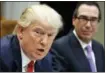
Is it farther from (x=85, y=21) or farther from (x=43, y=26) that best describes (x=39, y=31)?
(x=85, y=21)

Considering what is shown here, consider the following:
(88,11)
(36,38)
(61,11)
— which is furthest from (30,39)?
(88,11)

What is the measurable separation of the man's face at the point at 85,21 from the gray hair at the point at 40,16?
10 centimetres

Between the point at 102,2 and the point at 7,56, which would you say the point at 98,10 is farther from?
the point at 7,56

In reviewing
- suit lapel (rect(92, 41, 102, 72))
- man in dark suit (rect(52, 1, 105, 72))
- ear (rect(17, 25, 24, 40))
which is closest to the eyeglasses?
man in dark suit (rect(52, 1, 105, 72))

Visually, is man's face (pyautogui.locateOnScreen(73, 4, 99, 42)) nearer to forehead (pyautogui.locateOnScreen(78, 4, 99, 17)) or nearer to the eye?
forehead (pyautogui.locateOnScreen(78, 4, 99, 17))

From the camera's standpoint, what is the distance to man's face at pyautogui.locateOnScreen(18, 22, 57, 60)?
107 cm

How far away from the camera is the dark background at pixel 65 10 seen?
1147mm

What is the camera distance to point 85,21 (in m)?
1.18

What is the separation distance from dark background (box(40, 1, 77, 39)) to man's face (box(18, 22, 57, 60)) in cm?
7

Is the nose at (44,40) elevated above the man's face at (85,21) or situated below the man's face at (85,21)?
below

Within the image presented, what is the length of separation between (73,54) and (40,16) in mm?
252

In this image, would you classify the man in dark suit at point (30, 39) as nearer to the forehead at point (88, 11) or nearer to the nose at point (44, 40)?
→ the nose at point (44, 40)

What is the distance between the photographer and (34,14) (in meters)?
1.06

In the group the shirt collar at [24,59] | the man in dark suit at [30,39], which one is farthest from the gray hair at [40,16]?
the shirt collar at [24,59]
